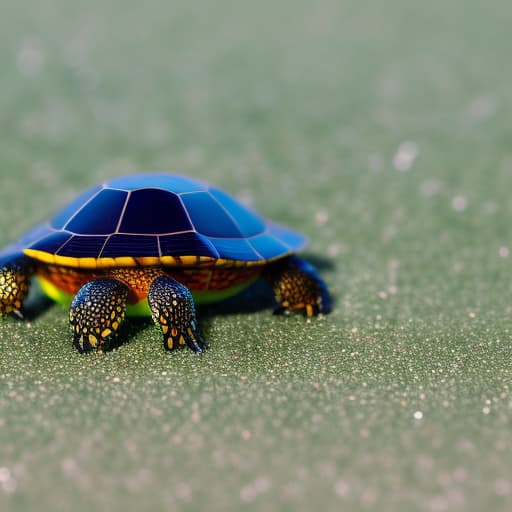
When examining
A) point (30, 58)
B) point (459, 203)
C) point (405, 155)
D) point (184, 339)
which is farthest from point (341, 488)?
point (30, 58)

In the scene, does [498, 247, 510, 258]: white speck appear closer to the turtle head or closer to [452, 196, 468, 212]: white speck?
[452, 196, 468, 212]: white speck

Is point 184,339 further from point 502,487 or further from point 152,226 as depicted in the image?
point 502,487

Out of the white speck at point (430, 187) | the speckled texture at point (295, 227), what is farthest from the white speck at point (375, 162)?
the white speck at point (430, 187)

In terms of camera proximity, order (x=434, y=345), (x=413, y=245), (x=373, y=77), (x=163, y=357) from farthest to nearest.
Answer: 1. (x=373, y=77)
2. (x=413, y=245)
3. (x=434, y=345)
4. (x=163, y=357)

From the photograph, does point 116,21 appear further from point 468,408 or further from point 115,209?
point 468,408

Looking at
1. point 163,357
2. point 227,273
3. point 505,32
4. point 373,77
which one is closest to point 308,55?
point 373,77

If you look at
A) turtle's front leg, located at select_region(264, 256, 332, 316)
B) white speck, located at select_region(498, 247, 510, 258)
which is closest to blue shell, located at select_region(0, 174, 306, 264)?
turtle's front leg, located at select_region(264, 256, 332, 316)

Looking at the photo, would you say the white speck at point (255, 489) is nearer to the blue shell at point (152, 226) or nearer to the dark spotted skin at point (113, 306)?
the dark spotted skin at point (113, 306)
